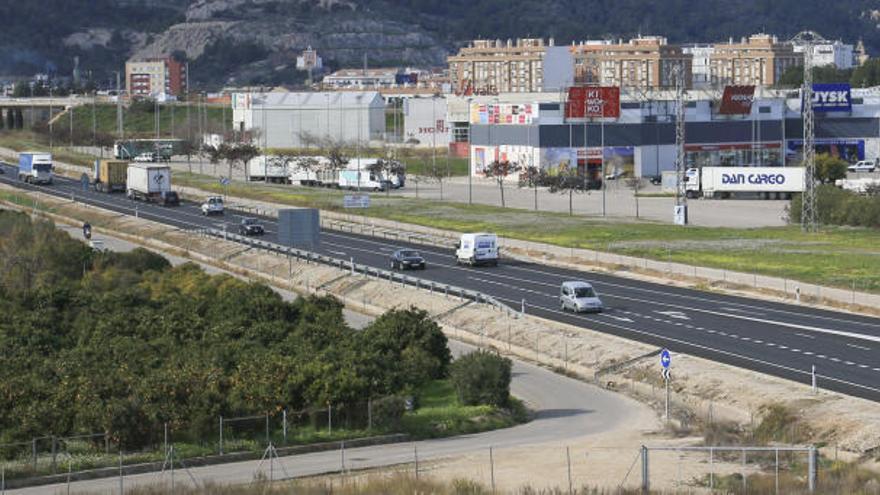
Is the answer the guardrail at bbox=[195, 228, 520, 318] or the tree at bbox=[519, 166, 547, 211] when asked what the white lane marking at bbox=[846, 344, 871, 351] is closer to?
the guardrail at bbox=[195, 228, 520, 318]

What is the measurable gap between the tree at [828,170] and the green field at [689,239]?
30180mm

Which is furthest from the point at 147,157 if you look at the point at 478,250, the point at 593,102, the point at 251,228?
the point at 478,250

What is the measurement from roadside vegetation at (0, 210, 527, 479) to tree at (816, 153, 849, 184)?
80.2 m

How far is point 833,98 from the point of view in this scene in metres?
168

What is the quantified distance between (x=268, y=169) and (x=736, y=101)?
Answer: 4301 centimetres

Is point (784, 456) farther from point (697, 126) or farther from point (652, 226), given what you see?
point (697, 126)

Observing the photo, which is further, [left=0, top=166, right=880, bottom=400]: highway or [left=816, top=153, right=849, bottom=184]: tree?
[left=816, top=153, right=849, bottom=184]: tree

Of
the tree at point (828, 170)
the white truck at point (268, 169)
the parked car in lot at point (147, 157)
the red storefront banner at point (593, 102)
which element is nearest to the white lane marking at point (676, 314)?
the tree at point (828, 170)

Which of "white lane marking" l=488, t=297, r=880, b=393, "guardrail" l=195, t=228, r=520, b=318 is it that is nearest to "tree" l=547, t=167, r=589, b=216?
"guardrail" l=195, t=228, r=520, b=318

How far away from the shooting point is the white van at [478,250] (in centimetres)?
8638

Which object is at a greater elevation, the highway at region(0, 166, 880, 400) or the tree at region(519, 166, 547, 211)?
the tree at region(519, 166, 547, 211)

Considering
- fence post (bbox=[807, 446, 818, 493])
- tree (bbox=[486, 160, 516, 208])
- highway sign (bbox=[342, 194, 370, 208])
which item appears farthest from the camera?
tree (bbox=[486, 160, 516, 208])

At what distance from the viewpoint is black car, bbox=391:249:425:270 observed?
8519cm

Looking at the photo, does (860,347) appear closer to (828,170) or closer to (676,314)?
(676,314)
